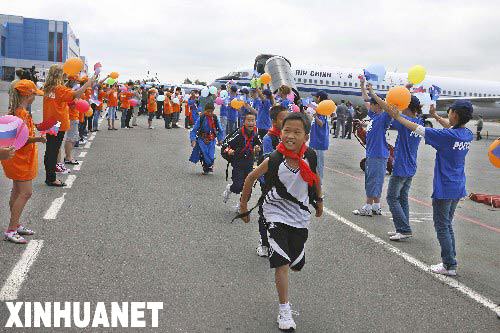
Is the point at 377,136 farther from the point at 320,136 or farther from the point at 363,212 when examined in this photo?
the point at 320,136

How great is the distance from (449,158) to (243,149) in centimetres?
324

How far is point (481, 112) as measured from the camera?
35625 millimetres

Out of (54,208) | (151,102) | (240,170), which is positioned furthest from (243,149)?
(151,102)

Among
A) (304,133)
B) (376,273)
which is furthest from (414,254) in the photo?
(304,133)

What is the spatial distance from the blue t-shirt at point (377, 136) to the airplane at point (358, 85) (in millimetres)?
27549

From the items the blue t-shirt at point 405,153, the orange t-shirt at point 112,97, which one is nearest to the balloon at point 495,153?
the blue t-shirt at point 405,153

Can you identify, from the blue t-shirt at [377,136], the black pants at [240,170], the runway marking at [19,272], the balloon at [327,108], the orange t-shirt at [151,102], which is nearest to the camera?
the runway marking at [19,272]

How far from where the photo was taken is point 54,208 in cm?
807

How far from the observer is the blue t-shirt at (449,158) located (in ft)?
19.0

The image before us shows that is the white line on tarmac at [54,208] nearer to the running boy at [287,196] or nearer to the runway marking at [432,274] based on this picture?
the running boy at [287,196]

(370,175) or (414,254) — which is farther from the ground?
(370,175)

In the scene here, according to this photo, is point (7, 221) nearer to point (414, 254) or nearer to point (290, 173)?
point (290, 173)

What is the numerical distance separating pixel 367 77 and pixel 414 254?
2.64m

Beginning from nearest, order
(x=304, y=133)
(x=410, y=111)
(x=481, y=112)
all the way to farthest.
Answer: (x=304, y=133) → (x=410, y=111) → (x=481, y=112)
